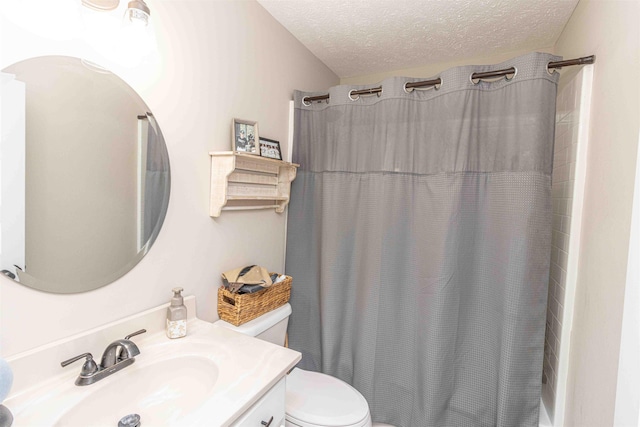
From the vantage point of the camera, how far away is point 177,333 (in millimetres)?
1122

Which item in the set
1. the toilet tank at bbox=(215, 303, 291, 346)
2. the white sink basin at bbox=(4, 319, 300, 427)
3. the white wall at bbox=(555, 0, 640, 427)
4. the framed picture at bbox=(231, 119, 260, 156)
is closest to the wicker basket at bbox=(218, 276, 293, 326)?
the toilet tank at bbox=(215, 303, 291, 346)

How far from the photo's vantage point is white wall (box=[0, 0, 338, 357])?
82 centimetres

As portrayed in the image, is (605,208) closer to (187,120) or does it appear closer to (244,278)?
(244,278)

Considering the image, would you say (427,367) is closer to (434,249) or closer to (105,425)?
(434,249)

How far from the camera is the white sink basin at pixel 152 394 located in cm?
82

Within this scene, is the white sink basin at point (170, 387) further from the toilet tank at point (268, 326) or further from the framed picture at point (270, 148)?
the framed picture at point (270, 148)

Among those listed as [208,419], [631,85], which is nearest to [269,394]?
[208,419]

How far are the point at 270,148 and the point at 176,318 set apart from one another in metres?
0.96

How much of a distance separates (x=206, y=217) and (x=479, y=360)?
4.88ft

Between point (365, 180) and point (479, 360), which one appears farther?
point (365, 180)

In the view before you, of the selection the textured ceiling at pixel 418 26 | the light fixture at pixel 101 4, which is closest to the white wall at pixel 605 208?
the textured ceiling at pixel 418 26

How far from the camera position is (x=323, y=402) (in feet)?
4.46

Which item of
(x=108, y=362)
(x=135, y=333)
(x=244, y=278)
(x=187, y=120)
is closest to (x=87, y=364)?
(x=108, y=362)

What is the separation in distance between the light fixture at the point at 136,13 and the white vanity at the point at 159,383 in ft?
3.17
